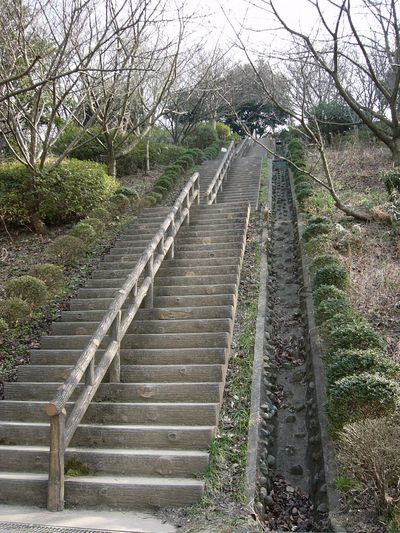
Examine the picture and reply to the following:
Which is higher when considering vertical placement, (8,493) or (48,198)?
(48,198)

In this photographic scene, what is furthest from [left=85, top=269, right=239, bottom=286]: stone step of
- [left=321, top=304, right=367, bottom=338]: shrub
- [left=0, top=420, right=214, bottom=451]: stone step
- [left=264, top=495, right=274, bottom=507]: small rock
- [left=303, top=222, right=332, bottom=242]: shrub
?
[left=264, top=495, right=274, bottom=507]: small rock

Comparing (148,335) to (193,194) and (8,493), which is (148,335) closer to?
(8,493)

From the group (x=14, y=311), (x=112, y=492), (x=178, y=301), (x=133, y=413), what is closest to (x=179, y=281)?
(x=178, y=301)

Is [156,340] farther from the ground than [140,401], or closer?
farther from the ground

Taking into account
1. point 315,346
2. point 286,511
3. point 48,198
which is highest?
point 48,198

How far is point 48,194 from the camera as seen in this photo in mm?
12594

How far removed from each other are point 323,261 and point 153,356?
3.74 m

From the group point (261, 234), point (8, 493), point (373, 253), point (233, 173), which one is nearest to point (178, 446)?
point (8, 493)

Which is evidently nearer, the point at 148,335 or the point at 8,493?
the point at 8,493

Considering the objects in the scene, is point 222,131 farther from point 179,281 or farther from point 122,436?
point 122,436

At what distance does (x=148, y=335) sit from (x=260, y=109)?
36.4 m

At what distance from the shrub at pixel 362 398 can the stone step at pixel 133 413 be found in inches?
56.5

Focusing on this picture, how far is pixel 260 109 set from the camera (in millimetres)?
41219

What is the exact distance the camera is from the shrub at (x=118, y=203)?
1406 cm
